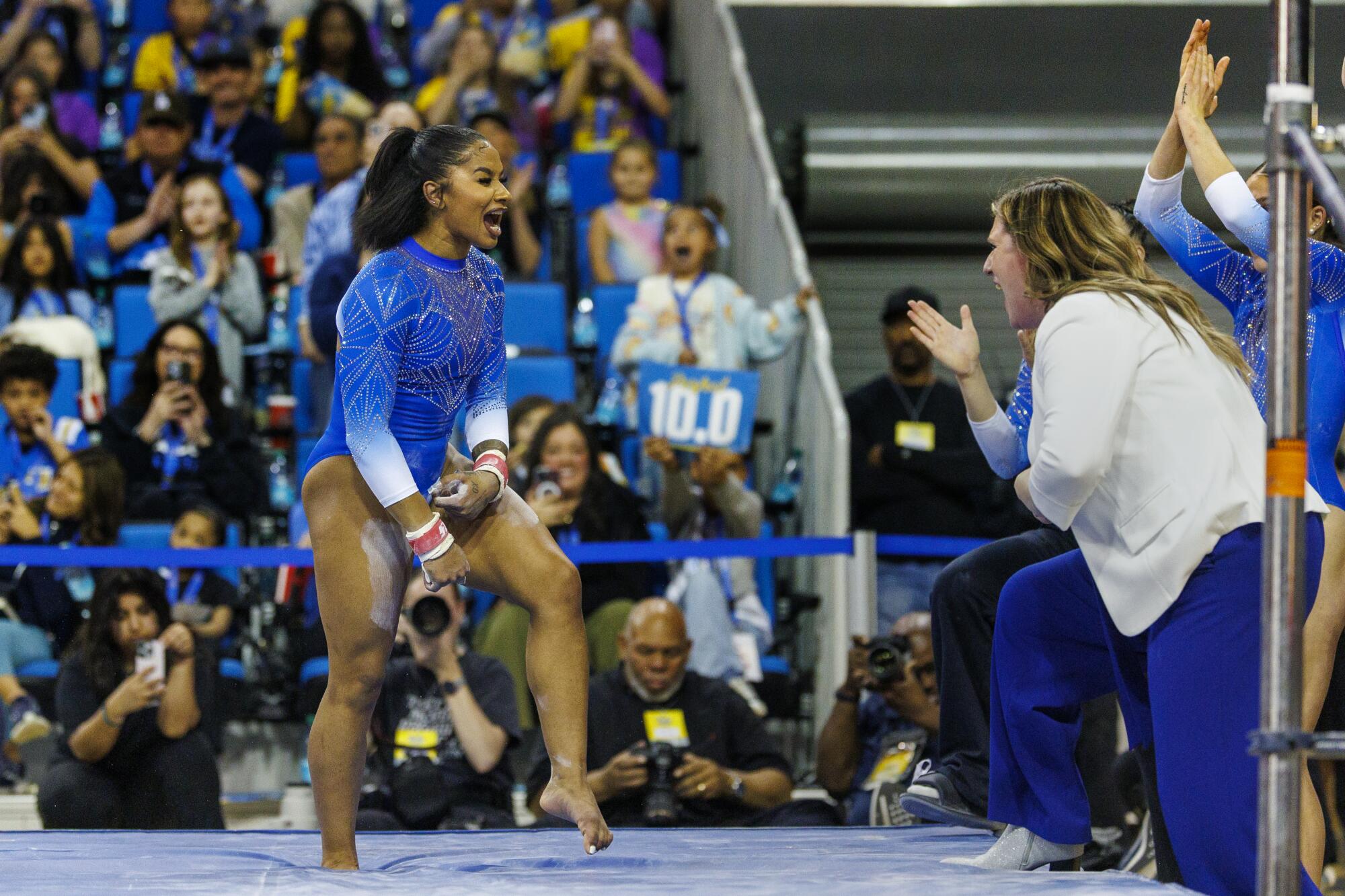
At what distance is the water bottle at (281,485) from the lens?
20.9 feet

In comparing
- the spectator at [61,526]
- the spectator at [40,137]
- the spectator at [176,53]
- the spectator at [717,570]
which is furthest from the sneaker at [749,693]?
the spectator at [176,53]

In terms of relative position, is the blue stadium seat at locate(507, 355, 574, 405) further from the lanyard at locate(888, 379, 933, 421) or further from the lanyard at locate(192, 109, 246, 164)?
the lanyard at locate(192, 109, 246, 164)

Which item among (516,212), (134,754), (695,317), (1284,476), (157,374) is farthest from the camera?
(516,212)

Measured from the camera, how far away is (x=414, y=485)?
130 inches

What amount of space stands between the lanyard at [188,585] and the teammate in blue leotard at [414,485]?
2411 mm

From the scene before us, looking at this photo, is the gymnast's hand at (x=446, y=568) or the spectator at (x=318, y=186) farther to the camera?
the spectator at (x=318, y=186)

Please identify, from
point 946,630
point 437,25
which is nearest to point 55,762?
point 946,630

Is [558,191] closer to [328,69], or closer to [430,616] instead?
[328,69]

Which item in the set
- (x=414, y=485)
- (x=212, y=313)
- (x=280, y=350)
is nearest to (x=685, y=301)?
(x=280, y=350)

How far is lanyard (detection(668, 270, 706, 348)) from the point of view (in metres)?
6.69

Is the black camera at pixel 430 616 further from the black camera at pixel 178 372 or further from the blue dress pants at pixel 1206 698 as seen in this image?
the blue dress pants at pixel 1206 698

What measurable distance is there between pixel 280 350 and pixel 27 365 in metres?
0.98

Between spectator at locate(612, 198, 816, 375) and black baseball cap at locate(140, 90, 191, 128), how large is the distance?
88.3 inches

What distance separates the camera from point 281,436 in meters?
6.55
